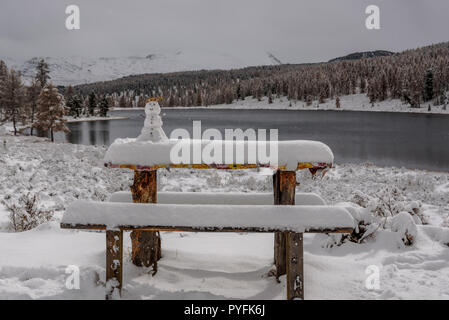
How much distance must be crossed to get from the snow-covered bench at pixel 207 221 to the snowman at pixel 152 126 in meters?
0.78

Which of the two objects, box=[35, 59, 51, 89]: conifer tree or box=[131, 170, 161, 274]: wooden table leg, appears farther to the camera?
box=[35, 59, 51, 89]: conifer tree

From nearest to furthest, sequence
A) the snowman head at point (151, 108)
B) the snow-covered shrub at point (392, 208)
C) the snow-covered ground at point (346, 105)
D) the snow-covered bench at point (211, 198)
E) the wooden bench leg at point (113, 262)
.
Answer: the wooden bench leg at point (113, 262) → the snowman head at point (151, 108) → the snow-covered bench at point (211, 198) → the snow-covered shrub at point (392, 208) → the snow-covered ground at point (346, 105)

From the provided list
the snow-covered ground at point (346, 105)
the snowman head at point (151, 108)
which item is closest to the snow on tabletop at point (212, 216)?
the snowman head at point (151, 108)

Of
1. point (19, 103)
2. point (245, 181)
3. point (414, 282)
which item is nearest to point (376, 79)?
point (19, 103)

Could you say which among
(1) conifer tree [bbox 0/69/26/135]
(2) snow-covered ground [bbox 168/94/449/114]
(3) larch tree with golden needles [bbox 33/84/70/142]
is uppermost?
(2) snow-covered ground [bbox 168/94/449/114]

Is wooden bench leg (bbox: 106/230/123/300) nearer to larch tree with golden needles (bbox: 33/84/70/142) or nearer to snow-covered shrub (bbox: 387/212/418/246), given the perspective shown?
snow-covered shrub (bbox: 387/212/418/246)

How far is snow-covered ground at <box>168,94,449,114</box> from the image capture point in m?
85.0

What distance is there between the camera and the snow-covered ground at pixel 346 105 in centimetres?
8500

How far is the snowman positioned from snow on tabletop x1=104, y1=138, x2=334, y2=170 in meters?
0.20

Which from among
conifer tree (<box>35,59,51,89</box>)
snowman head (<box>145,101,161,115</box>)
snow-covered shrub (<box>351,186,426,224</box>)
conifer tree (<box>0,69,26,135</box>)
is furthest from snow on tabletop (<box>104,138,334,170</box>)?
conifer tree (<box>35,59,51,89</box>)

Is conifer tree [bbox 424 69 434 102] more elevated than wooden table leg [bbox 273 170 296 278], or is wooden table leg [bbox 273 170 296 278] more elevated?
conifer tree [bbox 424 69 434 102]

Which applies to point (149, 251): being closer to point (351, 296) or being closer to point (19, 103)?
point (351, 296)

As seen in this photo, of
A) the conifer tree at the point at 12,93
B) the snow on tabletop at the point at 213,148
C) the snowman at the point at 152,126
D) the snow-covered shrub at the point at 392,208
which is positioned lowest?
the snow-covered shrub at the point at 392,208

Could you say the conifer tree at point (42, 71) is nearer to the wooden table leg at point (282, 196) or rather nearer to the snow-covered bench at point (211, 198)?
the snow-covered bench at point (211, 198)
